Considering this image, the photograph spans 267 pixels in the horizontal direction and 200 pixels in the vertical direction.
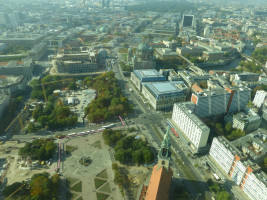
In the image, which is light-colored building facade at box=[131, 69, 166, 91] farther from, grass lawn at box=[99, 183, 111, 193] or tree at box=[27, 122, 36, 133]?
grass lawn at box=[99, 183, 111, 193]

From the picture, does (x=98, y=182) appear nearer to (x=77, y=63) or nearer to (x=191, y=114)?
(x=191, y=114)

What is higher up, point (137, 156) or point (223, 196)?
point (223, 196)

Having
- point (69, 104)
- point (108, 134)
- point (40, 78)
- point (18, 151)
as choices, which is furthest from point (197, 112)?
point (40, 78)

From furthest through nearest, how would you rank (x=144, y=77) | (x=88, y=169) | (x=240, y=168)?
(x=144, y=77), (x=88, y=169), (x=240, y=168)

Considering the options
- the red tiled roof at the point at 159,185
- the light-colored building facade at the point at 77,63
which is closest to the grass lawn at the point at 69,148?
the red tiled roof at the point at 159,185

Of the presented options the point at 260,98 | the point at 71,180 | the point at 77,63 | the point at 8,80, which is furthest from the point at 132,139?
the point at 8,80

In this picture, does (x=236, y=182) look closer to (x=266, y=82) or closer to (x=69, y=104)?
(x=69, y=104)

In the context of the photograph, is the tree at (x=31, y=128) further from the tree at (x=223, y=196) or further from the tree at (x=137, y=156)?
the tree at (x=223, y=196)

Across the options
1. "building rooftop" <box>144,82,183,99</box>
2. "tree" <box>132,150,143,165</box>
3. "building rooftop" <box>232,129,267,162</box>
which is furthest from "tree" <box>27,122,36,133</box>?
"building rooftop" <box>232,129,267,162</box>
